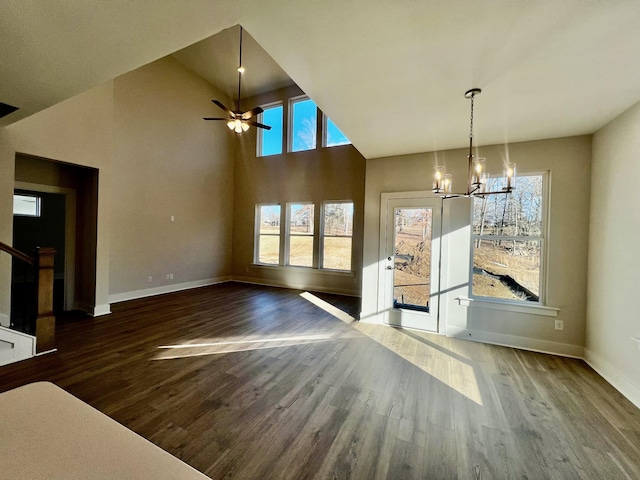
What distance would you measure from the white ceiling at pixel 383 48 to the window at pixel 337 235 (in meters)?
3.80

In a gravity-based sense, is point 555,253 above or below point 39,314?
above

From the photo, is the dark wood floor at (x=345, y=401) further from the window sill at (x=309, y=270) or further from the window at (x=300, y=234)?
the window at (x=300, y=234)

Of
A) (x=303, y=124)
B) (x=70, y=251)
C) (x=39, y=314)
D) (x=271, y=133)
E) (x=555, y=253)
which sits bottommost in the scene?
(x=39, y=314)

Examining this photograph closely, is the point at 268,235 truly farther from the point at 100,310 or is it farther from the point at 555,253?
the point at 555,253

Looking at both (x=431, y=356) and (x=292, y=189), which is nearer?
(x=431, y=356)

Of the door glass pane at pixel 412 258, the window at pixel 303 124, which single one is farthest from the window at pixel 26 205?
the door glass pane at pixel 412 258

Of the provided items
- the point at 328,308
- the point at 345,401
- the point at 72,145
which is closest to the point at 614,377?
the point at 345,401

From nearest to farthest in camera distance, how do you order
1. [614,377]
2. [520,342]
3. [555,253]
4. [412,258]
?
[614,377] → [555,253] → [520,342] → [412,258]

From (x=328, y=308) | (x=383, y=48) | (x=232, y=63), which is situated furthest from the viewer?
(x=232, y=63)

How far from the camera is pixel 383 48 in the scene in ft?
6.07

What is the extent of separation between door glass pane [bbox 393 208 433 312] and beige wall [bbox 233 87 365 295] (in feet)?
6.81

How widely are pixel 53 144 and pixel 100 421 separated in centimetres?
438

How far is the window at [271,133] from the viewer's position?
7289mm

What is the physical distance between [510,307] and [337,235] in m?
3.91
